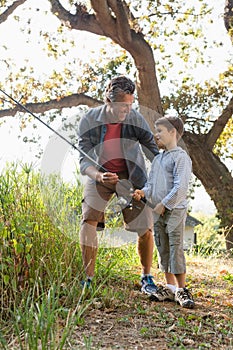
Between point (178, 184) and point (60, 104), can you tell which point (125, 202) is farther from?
point (60, 104)

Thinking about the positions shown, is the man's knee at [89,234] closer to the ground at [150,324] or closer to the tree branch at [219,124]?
the ground at [150,324]

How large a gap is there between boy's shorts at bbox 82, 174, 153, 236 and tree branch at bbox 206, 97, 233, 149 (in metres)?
5.32

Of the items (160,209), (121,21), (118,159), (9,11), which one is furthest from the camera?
(9,11)

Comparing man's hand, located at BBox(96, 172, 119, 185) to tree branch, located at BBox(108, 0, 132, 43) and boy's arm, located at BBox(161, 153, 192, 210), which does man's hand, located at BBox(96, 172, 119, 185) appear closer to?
boy's arm, located at BBox(161, 153, 192, 210)

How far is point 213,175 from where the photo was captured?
8.51 metres

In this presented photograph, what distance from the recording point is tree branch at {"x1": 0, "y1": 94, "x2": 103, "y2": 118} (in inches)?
349

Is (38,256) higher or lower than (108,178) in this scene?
lower

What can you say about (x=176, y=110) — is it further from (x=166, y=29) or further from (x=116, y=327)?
(x=116, y=327)

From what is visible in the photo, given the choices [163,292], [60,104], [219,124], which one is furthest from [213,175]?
[163,292]

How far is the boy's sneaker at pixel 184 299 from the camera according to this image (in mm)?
3277

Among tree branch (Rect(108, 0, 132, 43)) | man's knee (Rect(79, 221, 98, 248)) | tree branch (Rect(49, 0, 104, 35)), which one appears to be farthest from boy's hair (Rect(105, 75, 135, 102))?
tree branch (Rect(49, 0, 104, 35))

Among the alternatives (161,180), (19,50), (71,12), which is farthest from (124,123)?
(19,50)

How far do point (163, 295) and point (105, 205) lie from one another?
0.71 m

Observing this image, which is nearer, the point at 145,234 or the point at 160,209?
the point at 160,209
